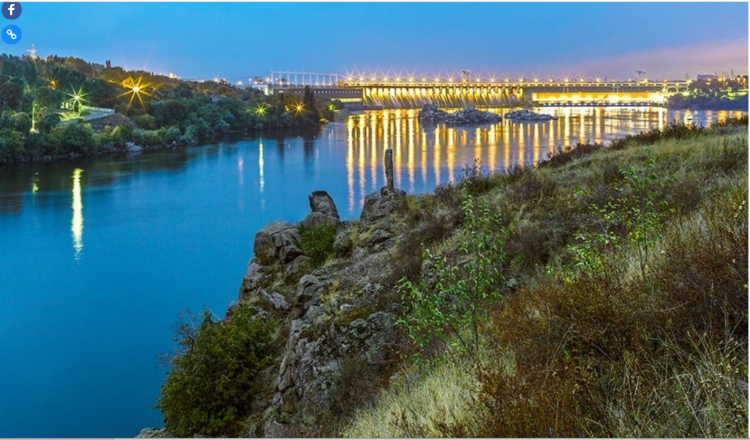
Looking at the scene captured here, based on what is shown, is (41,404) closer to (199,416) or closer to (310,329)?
(199,416)

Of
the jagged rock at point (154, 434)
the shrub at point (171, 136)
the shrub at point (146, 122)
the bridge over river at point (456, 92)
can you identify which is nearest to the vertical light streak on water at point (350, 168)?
the shrub at point (171, 136)

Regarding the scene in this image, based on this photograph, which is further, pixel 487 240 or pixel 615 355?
pixel 487 240

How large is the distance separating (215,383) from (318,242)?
437 cm

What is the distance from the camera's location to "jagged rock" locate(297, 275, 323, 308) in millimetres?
8961

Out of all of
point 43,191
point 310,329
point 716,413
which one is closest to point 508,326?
point 716,413

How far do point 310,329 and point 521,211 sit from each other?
11.1 feet

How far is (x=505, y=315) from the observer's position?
14.3 ft

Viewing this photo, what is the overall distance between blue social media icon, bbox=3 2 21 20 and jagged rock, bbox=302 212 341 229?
870 cm

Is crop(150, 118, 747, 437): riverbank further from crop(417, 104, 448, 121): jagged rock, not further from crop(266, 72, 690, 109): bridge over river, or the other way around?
crop(266, 72, 690, 109): bridge over river

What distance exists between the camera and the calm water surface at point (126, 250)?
12227 mm

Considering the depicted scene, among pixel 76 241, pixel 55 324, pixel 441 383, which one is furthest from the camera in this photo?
pixel 76 241

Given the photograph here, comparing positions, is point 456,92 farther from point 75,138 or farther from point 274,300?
point 274,300

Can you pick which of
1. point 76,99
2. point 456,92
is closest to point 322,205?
point 76,99

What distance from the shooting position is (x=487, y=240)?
4.75 meters
